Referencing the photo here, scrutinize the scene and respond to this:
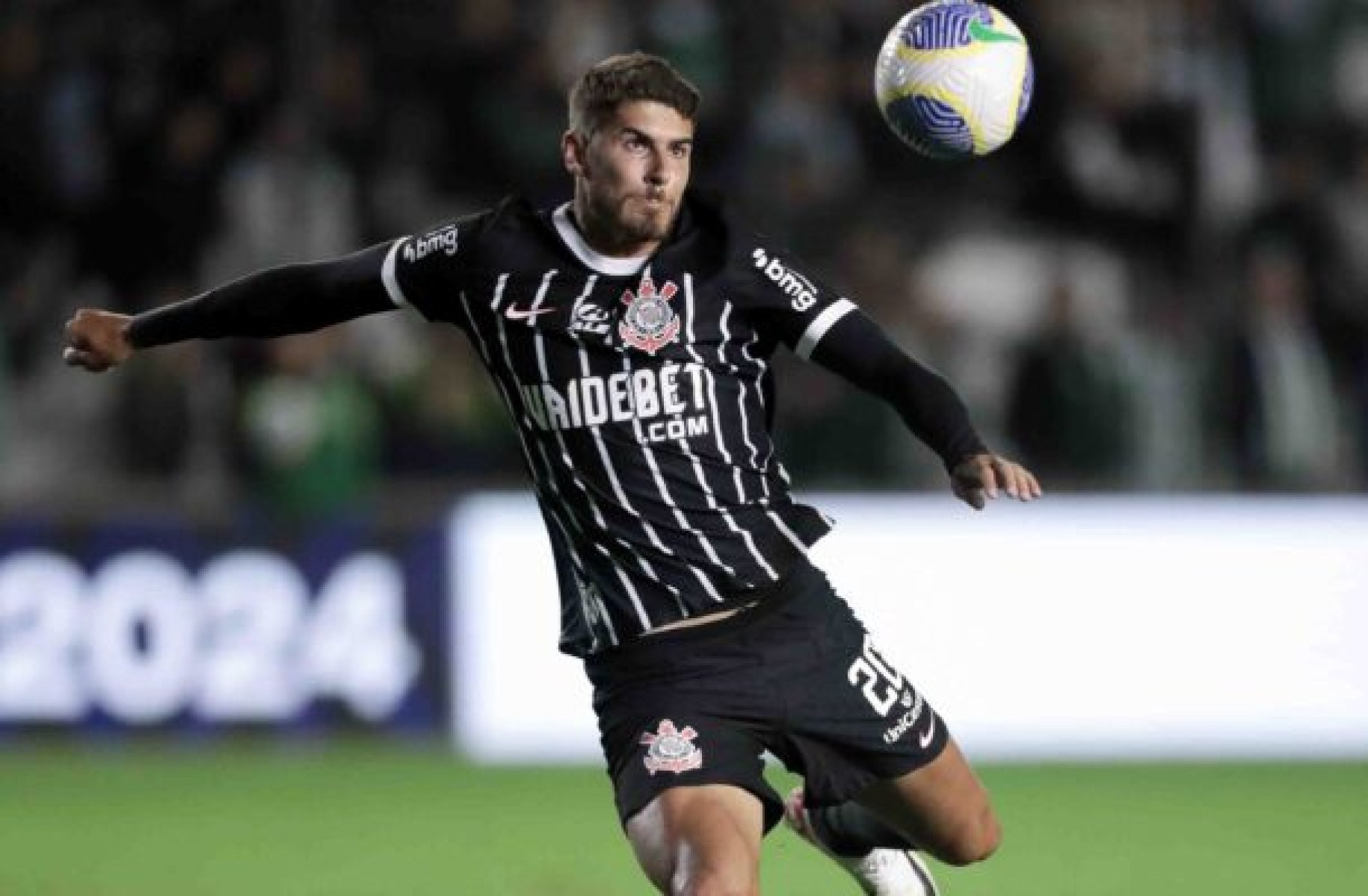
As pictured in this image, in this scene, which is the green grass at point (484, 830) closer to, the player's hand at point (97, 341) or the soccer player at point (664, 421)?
the soccer player at point (664, 421)

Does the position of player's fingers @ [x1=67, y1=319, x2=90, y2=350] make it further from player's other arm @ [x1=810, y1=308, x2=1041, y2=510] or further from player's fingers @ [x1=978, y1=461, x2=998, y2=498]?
player's fingers @ [x1=978, y1=461, x2=998, y2=498]

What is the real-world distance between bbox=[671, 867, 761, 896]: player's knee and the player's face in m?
1.46

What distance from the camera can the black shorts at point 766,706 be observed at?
6398 millimetres

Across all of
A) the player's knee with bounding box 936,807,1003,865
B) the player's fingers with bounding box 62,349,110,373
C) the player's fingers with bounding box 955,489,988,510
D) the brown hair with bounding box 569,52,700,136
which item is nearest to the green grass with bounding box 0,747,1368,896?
the player's knee with bounding box 936,807,1003,865

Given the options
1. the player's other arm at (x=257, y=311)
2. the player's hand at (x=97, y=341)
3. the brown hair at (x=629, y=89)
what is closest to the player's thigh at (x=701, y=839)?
the player's other arm at (x=257, y=311)

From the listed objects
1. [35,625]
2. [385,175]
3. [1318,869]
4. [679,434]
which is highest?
[385,175]

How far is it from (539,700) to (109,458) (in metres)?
2.37

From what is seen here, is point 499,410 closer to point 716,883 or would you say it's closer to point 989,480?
point 989,480

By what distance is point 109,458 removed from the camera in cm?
1353

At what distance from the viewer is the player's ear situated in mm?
6551

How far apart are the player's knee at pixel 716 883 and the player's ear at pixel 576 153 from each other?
1629 millimetres

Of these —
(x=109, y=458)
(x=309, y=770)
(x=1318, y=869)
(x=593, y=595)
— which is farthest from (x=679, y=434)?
(x=109, y=458)

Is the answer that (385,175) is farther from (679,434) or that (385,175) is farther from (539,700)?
(679,434)

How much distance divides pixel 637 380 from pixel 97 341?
139cm
